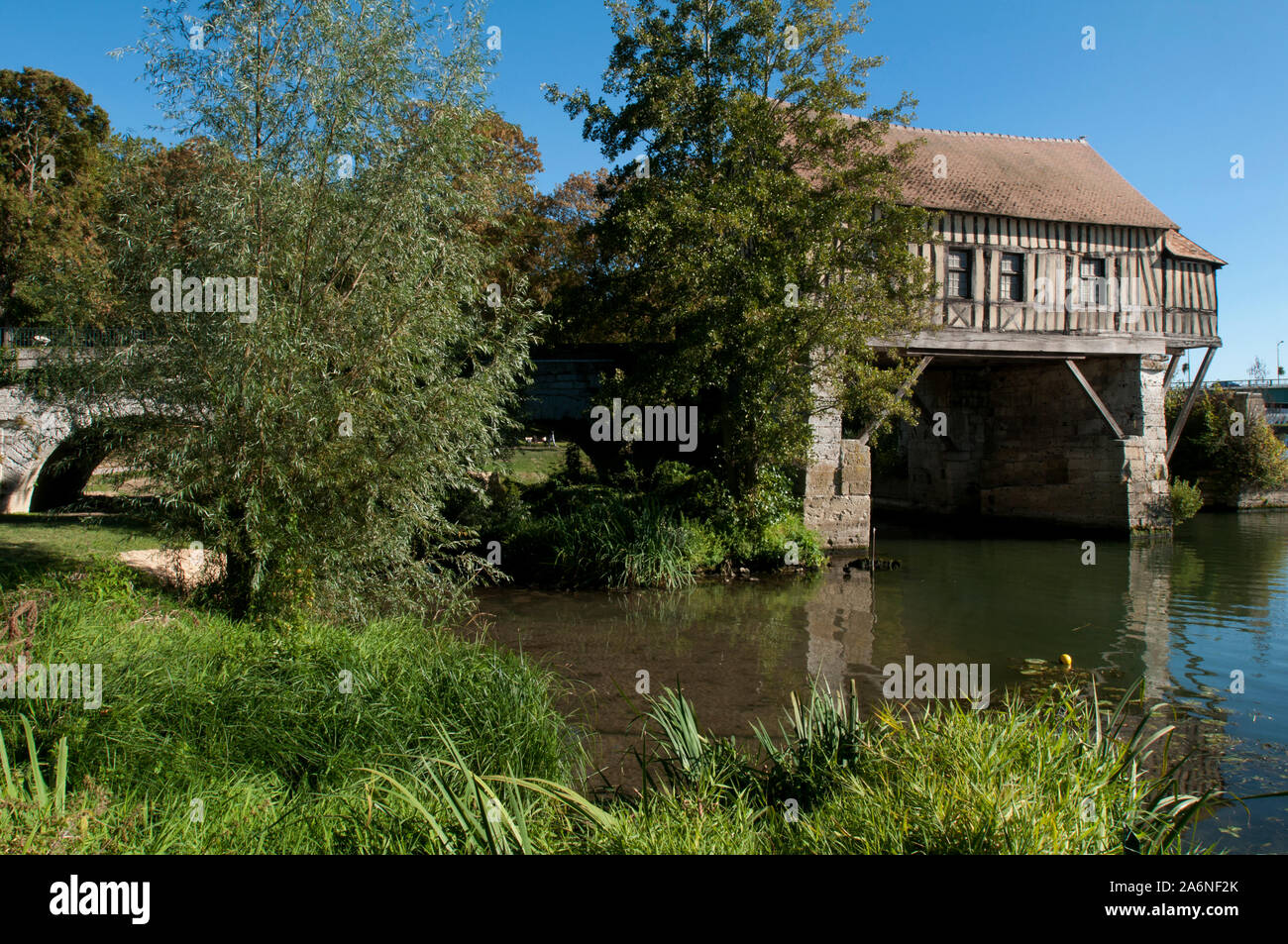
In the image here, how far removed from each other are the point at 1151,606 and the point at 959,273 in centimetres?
931

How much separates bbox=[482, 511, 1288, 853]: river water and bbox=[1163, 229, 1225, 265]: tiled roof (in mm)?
8073

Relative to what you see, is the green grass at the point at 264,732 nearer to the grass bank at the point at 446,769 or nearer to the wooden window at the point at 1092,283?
the grass bank at the point at 446,769

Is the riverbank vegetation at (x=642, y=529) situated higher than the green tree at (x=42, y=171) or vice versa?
the green tree at (x=42, y=171)

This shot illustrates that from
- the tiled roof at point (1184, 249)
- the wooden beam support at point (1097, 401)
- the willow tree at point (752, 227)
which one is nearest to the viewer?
the willow tree at point (752, 227)

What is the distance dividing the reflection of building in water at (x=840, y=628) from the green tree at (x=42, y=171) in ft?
66.8

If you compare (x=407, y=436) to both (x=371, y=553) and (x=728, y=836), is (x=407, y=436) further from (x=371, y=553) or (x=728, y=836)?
(x=728, y=836)

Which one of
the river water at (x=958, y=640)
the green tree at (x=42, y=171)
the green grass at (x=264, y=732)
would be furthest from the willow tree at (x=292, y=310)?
the green tree at (x=42, y=171)

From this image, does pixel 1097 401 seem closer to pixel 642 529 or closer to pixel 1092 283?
pixel 1092 283

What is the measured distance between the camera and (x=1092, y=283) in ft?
63.5

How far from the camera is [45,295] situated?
776 centimetres

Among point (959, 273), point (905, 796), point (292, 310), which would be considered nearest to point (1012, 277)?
point (959, 273)

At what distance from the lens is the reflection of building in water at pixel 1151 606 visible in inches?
344

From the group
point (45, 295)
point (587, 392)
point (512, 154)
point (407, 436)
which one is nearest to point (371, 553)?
point (407, 436)
